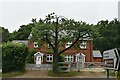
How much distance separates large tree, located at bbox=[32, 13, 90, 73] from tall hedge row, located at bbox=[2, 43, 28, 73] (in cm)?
209

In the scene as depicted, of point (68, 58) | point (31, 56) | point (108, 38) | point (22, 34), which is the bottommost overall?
point (68, 58)

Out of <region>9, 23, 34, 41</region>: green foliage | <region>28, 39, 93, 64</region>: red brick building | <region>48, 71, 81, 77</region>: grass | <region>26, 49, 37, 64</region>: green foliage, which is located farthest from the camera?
<region>9, 23, 34, 41</region>: green foliage

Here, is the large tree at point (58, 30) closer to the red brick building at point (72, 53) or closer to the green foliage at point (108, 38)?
the red brick building at point (72, 53)

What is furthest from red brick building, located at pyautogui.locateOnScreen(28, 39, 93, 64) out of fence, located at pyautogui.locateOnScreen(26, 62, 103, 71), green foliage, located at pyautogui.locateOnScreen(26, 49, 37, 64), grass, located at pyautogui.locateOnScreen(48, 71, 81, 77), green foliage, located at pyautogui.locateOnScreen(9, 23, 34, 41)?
green foliage, located at pyautogui.locateOnScreen(9, 23, 34, 41)

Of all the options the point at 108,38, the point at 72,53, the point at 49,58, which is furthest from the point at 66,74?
the point at 108,38

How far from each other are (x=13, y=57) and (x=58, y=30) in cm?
566

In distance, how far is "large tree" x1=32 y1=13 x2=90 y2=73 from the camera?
3453cm

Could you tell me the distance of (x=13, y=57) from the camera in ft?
112

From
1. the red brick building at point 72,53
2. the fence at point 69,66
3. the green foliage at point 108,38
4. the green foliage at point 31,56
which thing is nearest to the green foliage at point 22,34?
the green foliage at point 108,38

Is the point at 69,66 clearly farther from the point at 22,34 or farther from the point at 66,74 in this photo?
the point at 22,34

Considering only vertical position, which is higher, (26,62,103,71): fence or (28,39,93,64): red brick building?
(28,39,93,64): red brick building

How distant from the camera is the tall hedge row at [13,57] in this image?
111 feet

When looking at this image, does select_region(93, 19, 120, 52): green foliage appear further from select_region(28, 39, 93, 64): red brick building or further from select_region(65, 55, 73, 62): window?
select_region(65, 55, 73, 62): window

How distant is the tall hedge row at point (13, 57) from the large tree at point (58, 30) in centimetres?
209
